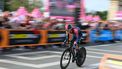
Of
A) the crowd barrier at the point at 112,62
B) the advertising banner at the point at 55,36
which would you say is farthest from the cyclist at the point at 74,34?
the advertising banner at the point at 55,36

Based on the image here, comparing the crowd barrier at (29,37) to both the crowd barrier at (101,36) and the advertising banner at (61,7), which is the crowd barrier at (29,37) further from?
the advertising banner at (61,7)

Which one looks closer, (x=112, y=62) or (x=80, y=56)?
(x=112, y=62)

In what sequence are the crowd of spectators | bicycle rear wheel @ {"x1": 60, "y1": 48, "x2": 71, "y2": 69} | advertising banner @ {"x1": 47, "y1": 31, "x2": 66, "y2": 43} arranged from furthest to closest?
advertising banner @ {"x1": 47, "y1": 31, "x2": 66, "y2": 43} < the crowd of spectators < bicycle rear wheel @ {"x1": 60, "y1": 48, "x2": 71, "y2": 69}

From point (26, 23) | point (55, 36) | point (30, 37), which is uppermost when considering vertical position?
point (26, 23)

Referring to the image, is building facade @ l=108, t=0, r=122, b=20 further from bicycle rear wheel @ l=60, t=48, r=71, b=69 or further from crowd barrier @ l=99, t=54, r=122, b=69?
crowd barrier @ l=99, t=54, r=122, b=69

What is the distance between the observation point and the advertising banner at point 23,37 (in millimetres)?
16500

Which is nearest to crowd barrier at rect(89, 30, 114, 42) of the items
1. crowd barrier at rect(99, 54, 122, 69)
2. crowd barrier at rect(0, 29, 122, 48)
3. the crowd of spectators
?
crowd barrier at rect(0, 29, 122, 48)

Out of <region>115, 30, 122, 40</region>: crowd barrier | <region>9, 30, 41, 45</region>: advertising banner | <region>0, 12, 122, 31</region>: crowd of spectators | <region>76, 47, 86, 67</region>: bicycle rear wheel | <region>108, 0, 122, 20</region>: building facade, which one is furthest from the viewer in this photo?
<region>108, 0, 122, 20</region>: building facade

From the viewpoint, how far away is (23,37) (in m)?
17.3

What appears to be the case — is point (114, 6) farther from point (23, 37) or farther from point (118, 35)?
point (23, 37)

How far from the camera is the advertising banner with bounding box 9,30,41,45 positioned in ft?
54.1

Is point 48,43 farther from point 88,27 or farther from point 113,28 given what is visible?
point 113,28

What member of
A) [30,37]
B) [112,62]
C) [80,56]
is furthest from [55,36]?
[112,62]

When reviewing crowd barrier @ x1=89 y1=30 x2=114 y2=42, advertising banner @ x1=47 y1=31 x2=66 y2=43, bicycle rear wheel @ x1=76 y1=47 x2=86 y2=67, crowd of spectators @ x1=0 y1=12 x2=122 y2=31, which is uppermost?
crowd of spectators @ x1=0 y1=12 x2=122 y2=31
